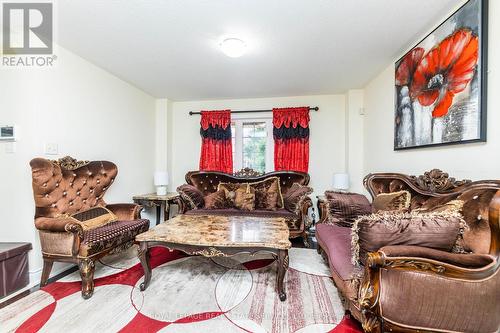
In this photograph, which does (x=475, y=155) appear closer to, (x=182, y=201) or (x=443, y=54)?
(x=443, y=54)

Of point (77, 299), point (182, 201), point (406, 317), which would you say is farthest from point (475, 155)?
point (77, 299)

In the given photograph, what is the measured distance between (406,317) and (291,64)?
2605 millimetres

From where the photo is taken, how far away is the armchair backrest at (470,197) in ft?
3.99

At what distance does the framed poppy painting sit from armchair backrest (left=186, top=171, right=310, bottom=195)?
1.57 m

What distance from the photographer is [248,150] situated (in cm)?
414

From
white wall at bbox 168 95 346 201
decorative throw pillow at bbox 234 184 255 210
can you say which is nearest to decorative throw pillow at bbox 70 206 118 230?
decorative throw pillow at bbox 234 184 255 210

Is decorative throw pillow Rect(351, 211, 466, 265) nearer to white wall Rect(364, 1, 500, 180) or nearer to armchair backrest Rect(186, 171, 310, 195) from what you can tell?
white wall Rect(364, 1, 500, 180)

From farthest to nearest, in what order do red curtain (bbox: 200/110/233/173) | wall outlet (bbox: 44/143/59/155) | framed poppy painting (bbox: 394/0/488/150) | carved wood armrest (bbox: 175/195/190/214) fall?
1. red curtain (bbox: 200/110/233/173)
2. carved wood armrest (bbox: 175/195/190/214)
3. wall outlet (bbox: 44/143/59/155)
4. framed poppy painting (bbox: 394/0/488/150)

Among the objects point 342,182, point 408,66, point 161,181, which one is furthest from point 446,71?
point 161,181

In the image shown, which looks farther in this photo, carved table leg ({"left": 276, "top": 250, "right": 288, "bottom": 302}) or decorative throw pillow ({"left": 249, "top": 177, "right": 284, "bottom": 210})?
decorative throw pillow ({"left": 249, "top": 177, "right": 284, "bottom": 210})

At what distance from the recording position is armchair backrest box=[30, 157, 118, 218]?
2000 mm

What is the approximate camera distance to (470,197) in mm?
1402

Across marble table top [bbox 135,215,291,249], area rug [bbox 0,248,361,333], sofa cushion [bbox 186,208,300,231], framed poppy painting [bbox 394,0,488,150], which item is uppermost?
framed poppy painting [bbox 394,0,488,150]

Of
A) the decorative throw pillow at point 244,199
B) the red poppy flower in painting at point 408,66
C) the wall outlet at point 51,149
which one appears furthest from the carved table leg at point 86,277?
the red poppy flower in painting at point 408,66
